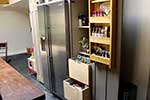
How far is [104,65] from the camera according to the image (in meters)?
1.82

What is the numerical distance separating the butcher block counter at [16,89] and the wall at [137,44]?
3.84ft

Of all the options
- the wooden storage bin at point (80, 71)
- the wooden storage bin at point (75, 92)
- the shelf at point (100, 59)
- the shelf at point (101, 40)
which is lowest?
the wooden storage bin at point (75, 92)

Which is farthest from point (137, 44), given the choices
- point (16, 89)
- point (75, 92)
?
point (16, 89)

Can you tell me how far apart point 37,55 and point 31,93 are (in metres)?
2.21

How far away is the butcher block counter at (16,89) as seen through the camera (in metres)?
1.23

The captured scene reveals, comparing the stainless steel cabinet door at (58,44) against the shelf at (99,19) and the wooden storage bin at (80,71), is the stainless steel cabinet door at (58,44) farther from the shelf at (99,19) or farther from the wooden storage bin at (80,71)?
the shelf at (99,19)

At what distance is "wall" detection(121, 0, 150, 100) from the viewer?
1.70 meters

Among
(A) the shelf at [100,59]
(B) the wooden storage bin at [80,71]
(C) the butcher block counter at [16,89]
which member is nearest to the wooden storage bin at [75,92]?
(B) the wooden storage bin at [80,71]

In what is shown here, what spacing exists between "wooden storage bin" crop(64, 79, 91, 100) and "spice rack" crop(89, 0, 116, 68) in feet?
1.74

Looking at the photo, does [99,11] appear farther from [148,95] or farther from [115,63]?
[148,95]

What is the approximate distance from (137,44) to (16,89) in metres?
1.39

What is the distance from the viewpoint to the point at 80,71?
213cm

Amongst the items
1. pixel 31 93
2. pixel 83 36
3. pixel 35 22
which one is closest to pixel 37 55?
pixel 35 22

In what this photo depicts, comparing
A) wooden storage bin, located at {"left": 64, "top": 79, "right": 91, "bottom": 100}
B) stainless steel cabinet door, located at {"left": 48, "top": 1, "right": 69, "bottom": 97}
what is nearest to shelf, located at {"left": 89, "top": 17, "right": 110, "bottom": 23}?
stainless steel cabinet door, located at {"left": 48, "top": 1, "right": 69, "bottom": 97}
